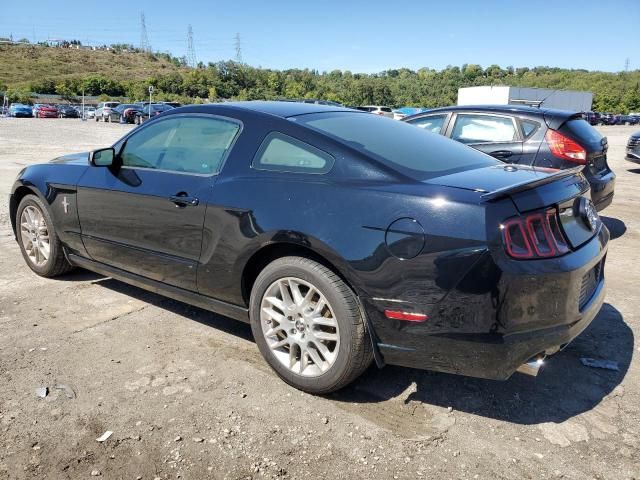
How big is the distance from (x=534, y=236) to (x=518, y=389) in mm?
1039

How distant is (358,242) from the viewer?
8.65ft

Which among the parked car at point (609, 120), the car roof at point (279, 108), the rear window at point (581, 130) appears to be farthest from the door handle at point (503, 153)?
the parked car at point (609, 120)

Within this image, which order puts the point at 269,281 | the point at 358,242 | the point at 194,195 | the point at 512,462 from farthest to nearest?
the point at 194,195 < the point at 269,281 < the point at 358,242 < the point at 512,462

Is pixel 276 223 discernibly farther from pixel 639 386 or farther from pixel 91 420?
pixel 639 386

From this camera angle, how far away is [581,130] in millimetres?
6250

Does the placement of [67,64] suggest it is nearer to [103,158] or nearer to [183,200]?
[103,158]

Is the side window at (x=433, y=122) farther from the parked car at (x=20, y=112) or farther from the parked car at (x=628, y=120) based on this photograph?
the parked car at (x=628, y=120)

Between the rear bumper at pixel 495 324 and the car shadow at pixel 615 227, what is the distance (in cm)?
471

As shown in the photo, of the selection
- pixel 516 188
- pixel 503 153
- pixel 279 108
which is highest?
pixel 279 108

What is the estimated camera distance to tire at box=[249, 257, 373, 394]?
2.74m

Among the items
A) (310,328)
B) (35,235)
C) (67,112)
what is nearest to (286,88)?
(67,112)

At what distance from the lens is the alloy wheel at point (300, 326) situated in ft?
9.36

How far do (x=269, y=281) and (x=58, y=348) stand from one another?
156cm

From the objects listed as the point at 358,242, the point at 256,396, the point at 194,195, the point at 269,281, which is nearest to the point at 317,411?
the point at 256,396
